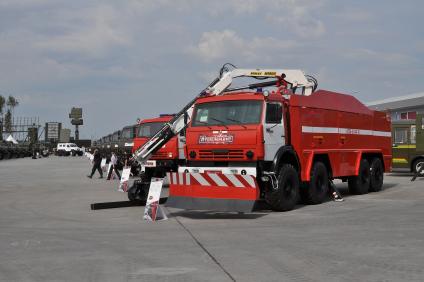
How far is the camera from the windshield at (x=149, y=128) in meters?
22.3

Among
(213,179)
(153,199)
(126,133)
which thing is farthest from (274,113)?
(126,133)

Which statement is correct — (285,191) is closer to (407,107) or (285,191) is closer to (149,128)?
(149,128)

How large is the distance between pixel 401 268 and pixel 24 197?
1403cm

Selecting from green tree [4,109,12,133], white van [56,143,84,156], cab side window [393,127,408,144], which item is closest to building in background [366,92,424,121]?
cab side window [393,127,408,144]

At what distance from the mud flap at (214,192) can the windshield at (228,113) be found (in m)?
1.38

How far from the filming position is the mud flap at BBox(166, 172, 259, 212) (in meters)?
12.4

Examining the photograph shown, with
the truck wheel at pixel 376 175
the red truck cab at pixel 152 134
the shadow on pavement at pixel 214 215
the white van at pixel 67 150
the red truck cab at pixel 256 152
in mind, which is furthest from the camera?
the white van at pixel 67 150

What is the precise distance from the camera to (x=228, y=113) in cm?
1358

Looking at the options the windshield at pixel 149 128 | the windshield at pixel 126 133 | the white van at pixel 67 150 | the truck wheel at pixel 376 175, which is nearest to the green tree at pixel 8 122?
the white van at pixel 67 150

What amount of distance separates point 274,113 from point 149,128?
9.76 m

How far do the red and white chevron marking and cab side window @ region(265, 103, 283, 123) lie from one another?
1554 millimetres

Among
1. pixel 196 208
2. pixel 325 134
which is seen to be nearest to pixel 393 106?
pixel 325 134

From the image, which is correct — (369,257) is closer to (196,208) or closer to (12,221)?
(196,208)

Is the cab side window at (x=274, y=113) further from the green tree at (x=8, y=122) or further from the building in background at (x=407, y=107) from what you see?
the green tree at (x=8, y=122)
